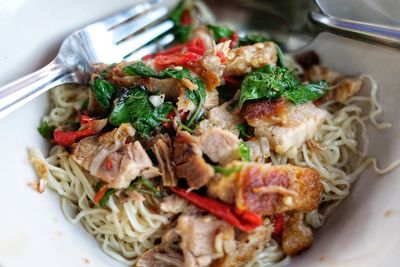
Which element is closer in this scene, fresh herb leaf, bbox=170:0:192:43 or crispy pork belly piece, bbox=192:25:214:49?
crispy pork belly piece, bbox=192:25:214:49

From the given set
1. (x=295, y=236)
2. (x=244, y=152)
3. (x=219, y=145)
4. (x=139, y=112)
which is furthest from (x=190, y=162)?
(x=295, y=236)

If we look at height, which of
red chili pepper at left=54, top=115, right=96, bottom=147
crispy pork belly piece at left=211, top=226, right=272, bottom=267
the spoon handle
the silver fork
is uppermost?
the silver fork

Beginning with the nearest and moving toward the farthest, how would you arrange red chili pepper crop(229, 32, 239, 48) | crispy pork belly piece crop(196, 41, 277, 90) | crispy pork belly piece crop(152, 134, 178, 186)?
crispy pork belly piece crop(152, 134, 178, 186) < crispy pork belly piece crop(196, 41, 277, 90) < red chili pepper crop(229, 32, 239, 48)

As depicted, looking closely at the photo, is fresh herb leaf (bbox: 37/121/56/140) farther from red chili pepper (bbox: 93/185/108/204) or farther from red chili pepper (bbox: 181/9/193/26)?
red chili pepper (bbox: 181/9/193/26)

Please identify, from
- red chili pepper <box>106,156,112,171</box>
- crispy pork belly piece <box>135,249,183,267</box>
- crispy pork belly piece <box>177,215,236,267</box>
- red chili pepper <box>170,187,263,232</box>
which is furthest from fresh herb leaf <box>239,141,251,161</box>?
red chili pepper <box>106,156,112,171</box>

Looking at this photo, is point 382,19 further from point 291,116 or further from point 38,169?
point 38,169

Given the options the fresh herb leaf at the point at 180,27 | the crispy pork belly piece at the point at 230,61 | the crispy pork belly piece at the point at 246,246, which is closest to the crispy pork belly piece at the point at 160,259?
the crispy pork belly piece at the point at 246,246

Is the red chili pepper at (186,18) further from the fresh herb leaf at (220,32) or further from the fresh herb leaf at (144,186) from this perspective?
the fresh herb leaf at (144,186)
